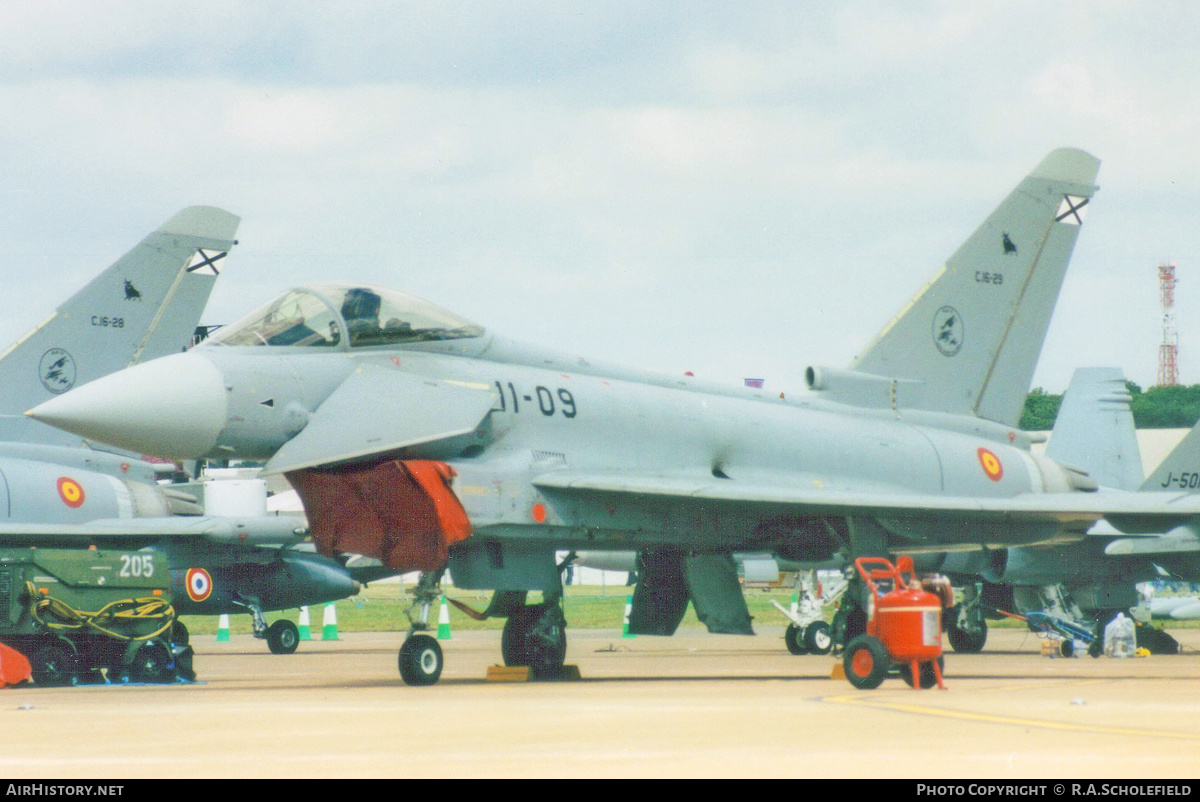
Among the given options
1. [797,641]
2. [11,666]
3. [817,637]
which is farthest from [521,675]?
[817,637]

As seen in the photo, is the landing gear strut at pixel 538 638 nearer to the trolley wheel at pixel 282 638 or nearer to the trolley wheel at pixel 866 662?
the trolley wheel at pixel 866 662

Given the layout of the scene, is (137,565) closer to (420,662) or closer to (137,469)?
(420,662)

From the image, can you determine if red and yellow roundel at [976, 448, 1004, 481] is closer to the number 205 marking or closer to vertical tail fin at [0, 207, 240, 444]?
the number 205 marking

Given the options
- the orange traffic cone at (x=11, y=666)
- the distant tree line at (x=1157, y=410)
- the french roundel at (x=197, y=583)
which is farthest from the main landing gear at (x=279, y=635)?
the distant tree line at (x=1157, y=410)

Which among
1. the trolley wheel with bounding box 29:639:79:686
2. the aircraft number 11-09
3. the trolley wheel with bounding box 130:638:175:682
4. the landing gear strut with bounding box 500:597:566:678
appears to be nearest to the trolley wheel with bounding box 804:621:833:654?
the landing gear strut with bounding box 500:597:566:678

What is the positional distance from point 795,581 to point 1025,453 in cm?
648

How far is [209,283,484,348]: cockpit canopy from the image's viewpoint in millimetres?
12109

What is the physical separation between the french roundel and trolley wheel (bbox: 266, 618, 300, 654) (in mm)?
3454

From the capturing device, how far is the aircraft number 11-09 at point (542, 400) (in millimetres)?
12744

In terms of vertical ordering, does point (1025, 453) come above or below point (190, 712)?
above

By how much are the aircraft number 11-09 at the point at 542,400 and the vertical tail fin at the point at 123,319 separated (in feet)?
25.6
